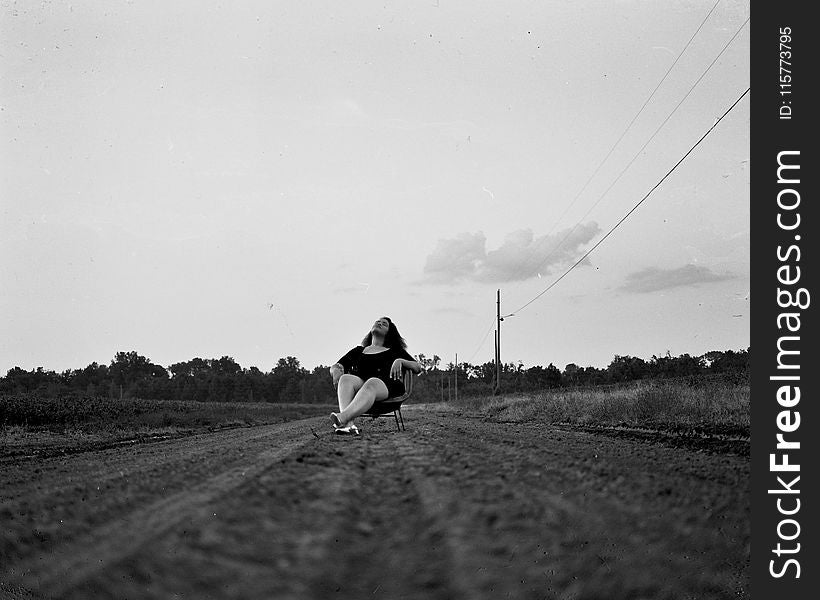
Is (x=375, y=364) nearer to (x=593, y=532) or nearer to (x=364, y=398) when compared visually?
(x=364, y=398)

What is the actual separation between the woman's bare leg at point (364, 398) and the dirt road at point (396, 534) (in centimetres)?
184

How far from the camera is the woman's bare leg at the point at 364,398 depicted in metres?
3.72

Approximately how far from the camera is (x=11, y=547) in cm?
125

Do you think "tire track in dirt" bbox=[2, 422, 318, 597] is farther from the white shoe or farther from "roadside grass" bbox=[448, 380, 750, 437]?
"roadside grass" bbox=[448, 380, 750, 437]

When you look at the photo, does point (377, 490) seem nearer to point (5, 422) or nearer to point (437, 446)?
point (437, 446)

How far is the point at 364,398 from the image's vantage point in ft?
12.2

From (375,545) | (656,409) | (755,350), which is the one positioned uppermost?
(755,350)

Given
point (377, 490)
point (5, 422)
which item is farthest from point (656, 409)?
point (5, 422)

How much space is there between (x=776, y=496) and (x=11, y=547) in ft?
5.11

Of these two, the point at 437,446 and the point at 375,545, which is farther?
the point at 437,446

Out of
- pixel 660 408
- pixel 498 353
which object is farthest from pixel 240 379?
pixel 660 408

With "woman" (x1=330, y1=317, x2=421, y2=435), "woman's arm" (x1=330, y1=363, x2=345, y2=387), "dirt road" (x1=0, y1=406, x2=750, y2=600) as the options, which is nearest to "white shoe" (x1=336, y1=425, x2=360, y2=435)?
"woman" (x1=330, y1=317, x2=421, y2=435)

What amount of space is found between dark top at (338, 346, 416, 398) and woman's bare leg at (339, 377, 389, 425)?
149mm

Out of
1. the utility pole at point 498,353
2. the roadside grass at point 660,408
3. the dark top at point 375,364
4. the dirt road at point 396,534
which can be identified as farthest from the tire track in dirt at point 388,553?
the utility pole at point 498,353
